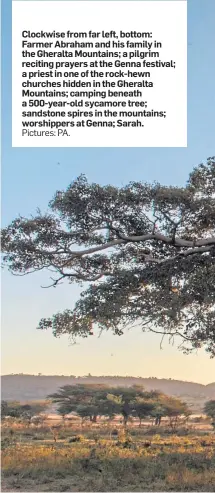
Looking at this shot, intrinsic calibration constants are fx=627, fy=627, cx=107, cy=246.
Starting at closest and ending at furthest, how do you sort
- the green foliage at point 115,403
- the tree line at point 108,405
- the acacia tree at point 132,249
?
the acacia tree at point 132,249
the tree line at point 108,405
the green foliage at point 115,403

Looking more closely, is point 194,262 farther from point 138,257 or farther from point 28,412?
point 28,412

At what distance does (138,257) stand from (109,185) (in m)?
1.19

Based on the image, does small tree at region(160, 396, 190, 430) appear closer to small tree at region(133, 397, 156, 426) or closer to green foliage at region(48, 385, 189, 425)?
green foliage at region(48, 385, 189, 425)

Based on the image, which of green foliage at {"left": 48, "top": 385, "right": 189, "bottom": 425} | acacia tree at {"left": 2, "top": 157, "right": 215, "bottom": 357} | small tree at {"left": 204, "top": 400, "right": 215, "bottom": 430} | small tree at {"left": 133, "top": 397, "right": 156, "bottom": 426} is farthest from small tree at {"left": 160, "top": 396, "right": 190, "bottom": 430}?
acacia tree at {"left": 2, "top": 157, "right": 215, "bottom": 357}

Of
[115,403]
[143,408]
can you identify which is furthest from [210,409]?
[115,403]

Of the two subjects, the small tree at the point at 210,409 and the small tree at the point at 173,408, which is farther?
the small tree at the point at 173,408

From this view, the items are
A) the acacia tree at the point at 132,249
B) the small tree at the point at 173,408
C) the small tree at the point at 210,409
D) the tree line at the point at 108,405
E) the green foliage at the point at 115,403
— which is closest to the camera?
the acacia tree at the point at 132,249

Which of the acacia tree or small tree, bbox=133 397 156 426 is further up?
the acacia tree

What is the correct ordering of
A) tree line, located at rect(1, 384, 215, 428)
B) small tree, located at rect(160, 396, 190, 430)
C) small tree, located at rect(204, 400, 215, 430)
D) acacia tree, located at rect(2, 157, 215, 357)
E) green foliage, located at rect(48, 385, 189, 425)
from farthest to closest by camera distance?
1. small tree, located at rect(160, 396, 190, 430)
2. small tree, located at rect(204, 400, 215, 430)
3. green foliage, located at rect(48, 385, 189, 425)
4. tree line, located at rect(1, 384, 215, 428)
5. acacia tree, located at rect(2, 157, 215, 357)

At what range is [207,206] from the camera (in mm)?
9117

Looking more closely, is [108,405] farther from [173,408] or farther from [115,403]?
[173,408]

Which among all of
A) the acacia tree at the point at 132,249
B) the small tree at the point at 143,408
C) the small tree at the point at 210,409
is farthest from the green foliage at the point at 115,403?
the acacia tree at the point at 132,249

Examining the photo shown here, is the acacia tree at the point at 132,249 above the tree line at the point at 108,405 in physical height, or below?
above

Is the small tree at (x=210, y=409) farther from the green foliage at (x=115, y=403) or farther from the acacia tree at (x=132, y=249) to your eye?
the acacia tree at (x=132, y=249)
